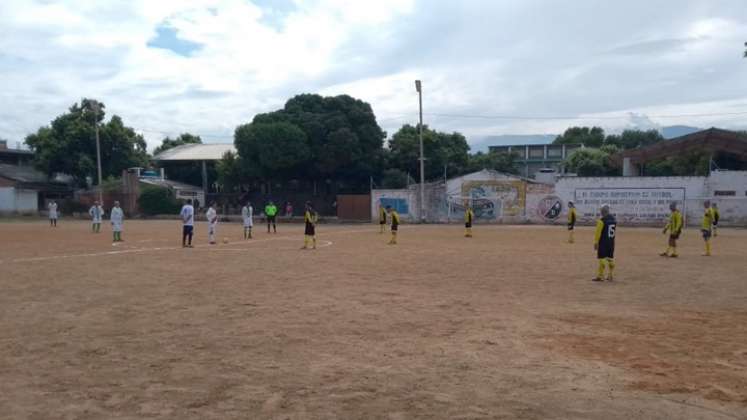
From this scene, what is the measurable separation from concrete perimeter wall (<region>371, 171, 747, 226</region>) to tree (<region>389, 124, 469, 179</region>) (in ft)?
25.9

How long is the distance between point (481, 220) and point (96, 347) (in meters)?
35.2

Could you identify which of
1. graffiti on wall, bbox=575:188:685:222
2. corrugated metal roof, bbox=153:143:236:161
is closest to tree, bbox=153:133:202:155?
corrugated metal roof, bbox=153:143:236:161

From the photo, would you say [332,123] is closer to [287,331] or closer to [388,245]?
[388,245]

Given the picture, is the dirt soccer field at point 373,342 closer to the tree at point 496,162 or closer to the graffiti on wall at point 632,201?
the graffiti on wall at point 632,201

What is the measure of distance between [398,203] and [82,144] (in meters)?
30.0

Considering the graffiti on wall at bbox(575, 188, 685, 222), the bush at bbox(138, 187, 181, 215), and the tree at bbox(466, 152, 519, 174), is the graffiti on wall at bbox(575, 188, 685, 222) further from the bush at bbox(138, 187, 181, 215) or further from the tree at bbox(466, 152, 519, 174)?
the bush at bbox(138, 187, 181, 215)

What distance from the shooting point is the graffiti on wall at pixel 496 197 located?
133 ft

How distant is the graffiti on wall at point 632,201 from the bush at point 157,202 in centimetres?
3276

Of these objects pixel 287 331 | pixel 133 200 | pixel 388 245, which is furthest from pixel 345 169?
pixel 287 331

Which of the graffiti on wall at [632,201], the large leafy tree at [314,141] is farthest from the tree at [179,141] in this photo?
the graffiti on wall at [632,201]

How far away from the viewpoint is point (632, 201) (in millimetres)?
37188

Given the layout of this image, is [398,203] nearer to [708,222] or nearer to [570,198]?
[570,198]

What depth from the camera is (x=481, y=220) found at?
135ft

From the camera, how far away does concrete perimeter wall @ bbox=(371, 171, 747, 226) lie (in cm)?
3534
